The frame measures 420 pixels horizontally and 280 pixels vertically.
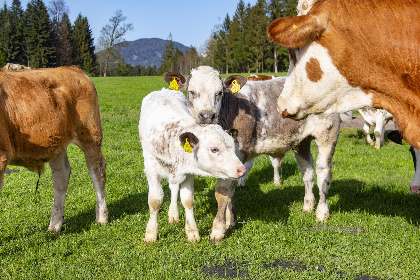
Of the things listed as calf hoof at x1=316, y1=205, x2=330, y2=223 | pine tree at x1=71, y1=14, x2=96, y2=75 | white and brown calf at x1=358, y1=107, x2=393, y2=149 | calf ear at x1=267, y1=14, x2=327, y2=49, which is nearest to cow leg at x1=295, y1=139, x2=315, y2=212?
calf hoof at x1=316, y1=205, x2=330, y2=223

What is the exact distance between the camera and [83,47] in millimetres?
83625

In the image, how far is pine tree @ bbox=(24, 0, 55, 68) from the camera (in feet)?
229

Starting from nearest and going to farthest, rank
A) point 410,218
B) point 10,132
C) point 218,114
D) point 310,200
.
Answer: point 10,132 → point 218,114 → point 410,218 → point 310,200

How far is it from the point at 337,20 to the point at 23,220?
214 inches

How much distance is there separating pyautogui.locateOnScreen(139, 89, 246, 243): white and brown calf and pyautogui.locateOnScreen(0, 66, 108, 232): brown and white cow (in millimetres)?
858

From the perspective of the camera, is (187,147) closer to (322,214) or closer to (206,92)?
(206,92)

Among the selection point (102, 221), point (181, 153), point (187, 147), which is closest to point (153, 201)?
point (181, 153)

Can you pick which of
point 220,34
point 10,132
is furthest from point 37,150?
point 220,34

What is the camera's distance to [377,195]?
Result: 7488 mm

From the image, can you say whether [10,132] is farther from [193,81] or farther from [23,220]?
[193,81]

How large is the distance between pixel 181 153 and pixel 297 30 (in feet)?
9.29

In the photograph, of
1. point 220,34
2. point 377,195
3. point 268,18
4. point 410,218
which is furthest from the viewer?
point 220,34

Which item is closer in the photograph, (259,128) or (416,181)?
(416,181)

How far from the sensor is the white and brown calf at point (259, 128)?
543cm
